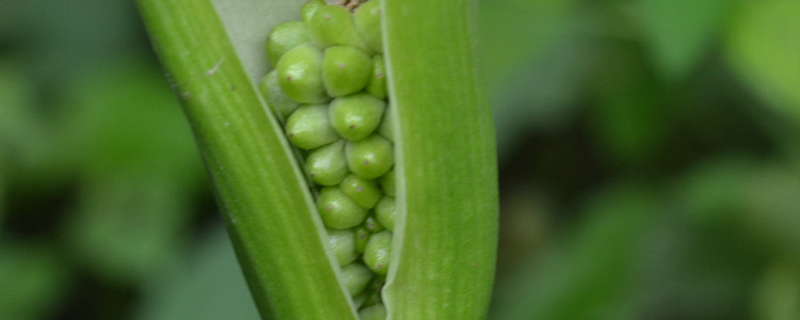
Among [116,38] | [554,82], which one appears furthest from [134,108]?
[554,82]

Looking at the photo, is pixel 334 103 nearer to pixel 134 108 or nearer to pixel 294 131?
pixel 294 131

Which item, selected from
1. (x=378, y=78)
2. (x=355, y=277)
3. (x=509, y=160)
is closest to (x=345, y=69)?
(x=378, y=78)

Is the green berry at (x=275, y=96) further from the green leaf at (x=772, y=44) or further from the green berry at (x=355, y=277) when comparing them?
the green leaf at (x=772, y=44)

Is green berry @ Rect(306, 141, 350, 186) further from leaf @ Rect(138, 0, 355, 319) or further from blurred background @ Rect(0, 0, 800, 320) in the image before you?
blurred background @ Rect(0, 0, 800, 320)

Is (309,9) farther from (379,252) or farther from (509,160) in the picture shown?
(509,160)

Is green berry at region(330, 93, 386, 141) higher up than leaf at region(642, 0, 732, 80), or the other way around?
green berry at region(330, 93, 386, 141)

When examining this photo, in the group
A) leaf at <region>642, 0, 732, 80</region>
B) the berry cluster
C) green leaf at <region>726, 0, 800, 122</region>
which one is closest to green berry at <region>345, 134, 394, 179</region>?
the berry cluster

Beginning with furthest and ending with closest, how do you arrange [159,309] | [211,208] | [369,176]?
[211,208]
[159,309]
[369,176]
